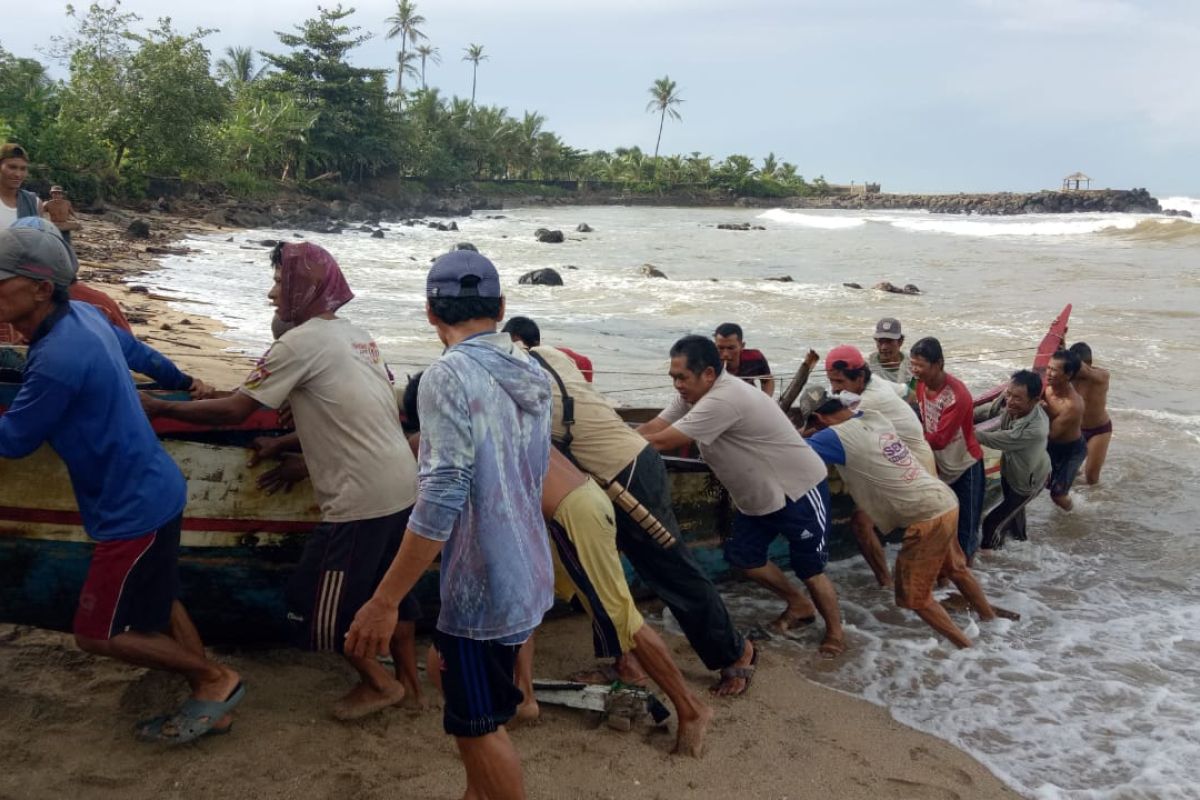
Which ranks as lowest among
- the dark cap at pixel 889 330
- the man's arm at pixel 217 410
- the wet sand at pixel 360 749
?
the wet sand at pixel 360 749

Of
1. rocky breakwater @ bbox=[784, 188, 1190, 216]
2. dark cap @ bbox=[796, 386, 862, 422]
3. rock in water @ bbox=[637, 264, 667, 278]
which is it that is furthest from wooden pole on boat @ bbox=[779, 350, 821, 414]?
rocky breakwater @ bbox=[784, 188, 1190, 216]

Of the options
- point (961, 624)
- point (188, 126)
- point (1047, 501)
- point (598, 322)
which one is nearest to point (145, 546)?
point (961, 624)

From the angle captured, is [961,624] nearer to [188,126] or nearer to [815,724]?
[815,724]

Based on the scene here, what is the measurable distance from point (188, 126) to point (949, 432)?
1243 inches

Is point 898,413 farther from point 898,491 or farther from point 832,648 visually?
point 832,648

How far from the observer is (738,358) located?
20.4 ft

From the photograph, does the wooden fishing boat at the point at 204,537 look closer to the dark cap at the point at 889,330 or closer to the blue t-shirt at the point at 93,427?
the blue t-shirt at the point at 93,427

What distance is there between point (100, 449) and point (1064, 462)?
7.00 metres

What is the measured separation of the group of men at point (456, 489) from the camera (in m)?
2.46

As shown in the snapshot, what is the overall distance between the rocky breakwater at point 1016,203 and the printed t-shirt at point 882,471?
78.4 meters

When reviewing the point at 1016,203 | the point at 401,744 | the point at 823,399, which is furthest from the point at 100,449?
the point at 1016,203

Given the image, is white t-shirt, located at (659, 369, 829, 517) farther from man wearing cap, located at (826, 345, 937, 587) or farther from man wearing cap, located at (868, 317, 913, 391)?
man wearing cap, located at (868, 317, 913, 391)

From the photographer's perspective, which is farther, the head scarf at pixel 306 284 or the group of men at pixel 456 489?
the head scarf at pixel 306 284

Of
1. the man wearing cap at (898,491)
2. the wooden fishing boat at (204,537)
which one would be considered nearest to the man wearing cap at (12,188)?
the wooden fishing boat at (204,537)
